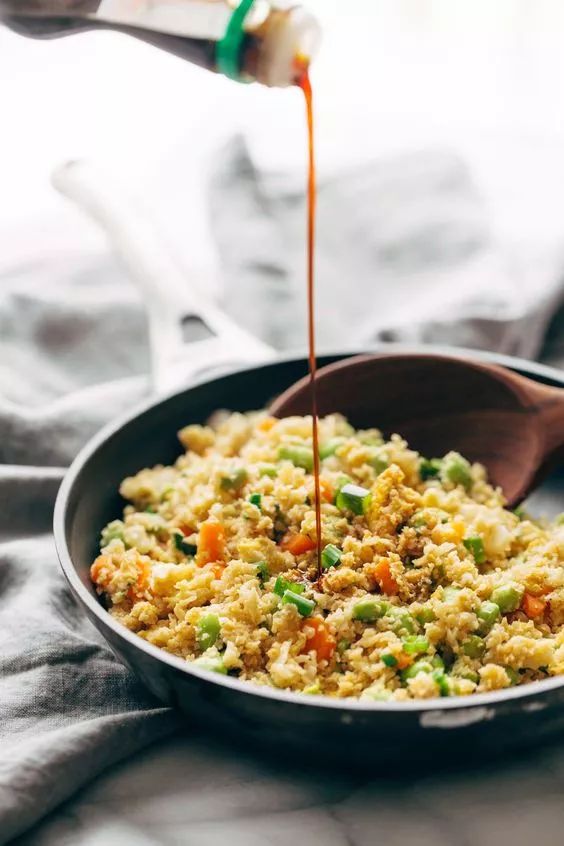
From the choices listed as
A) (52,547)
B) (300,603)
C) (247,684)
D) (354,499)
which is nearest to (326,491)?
(354,499)

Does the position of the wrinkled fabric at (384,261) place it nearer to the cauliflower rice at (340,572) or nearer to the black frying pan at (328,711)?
the cauliflower rice at (340,572)

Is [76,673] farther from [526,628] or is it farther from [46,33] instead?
[46,33]

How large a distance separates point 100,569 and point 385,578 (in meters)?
0.51

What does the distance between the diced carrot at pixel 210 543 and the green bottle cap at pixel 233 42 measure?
2.55ft

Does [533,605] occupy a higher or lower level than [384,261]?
lower

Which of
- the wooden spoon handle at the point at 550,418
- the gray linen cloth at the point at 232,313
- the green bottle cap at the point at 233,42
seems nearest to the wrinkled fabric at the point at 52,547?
the gray linen cloth at the point at 232,313

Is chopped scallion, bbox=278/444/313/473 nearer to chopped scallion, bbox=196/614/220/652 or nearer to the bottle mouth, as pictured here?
chopped scallion, bbox=196/614/220/652

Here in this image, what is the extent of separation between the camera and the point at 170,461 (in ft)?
7.72

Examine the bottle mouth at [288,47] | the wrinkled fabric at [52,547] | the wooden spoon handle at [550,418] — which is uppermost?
the bottle mouth at [288,47]

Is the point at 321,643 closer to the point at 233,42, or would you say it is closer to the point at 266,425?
the point at 266,425

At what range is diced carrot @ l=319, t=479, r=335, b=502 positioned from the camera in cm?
201

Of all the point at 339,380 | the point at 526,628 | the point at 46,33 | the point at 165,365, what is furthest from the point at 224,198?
the point at 526,628

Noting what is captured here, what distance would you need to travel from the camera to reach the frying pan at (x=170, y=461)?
150 cm

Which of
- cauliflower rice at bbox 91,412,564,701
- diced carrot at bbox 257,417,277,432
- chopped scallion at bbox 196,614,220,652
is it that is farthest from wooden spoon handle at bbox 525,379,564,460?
chopped scallion at bbox 196,614,220,652
